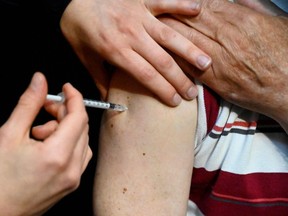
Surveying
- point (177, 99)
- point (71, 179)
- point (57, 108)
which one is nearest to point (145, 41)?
point (177, 99)

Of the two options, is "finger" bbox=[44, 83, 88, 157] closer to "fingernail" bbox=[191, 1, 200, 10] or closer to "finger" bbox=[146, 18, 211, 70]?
"finger" bbox=[146, 18, 211, 70]

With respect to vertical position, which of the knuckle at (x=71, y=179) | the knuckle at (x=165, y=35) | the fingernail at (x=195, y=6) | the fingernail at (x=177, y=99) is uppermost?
the fingernail at (x=195, y=6)

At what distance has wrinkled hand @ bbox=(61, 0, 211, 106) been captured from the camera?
1093mm

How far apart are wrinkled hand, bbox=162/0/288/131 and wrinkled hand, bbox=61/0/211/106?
3 cm

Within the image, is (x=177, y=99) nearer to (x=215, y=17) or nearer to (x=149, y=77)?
(x=149, y=77)

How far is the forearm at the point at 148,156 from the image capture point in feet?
3.70

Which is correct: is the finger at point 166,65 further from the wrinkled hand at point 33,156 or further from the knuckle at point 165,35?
the wrinkled hand at point 33,156

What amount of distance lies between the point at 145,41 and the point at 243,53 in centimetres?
22

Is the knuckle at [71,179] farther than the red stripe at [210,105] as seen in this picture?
No

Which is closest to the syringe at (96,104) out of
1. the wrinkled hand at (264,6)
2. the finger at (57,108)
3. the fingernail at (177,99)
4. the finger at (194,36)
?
the finger at (57,108)

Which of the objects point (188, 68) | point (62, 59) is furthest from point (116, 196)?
point (62, 59)

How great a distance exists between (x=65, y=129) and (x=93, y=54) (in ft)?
1.27

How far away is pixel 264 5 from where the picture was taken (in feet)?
3.95

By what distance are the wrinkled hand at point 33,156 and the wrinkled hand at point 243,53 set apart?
0.35 m
